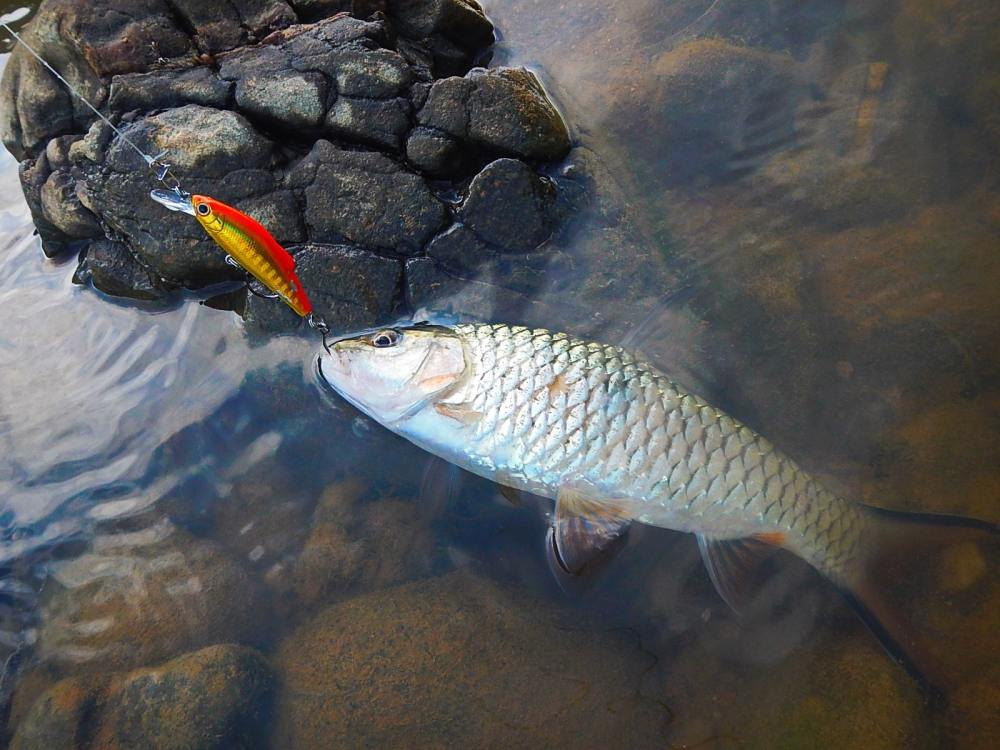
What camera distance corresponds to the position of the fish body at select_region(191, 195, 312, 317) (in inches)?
88.2

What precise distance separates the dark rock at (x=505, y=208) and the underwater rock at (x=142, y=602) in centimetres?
205

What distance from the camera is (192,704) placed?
2.87 m

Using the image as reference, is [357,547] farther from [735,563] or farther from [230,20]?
[230,20]

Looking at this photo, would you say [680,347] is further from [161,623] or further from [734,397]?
[161,623]

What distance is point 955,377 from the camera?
3.35 meters

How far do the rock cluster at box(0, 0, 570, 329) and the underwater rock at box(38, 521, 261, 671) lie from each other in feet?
4.08

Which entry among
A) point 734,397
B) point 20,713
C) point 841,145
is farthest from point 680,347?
point 20,713

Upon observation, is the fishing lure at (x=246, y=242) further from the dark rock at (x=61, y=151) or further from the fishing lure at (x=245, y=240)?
the dark rock at (x=61, y=151)

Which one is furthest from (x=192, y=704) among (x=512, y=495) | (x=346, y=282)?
(x=346, y=282)

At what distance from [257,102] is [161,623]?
258 cm

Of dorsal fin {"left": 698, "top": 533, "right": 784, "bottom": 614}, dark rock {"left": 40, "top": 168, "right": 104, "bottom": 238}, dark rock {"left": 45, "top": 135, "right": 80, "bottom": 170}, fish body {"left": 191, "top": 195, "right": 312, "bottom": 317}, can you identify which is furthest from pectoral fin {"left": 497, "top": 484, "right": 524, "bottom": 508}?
dark rock {"left": 45, "top": 135, "right": 80, "bottom": 170}

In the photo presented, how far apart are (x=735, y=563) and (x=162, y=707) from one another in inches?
96.9

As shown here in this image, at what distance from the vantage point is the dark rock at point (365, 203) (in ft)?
11.7

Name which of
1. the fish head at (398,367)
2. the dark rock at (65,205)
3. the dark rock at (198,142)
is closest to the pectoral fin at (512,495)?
the fish head at (398,367)
